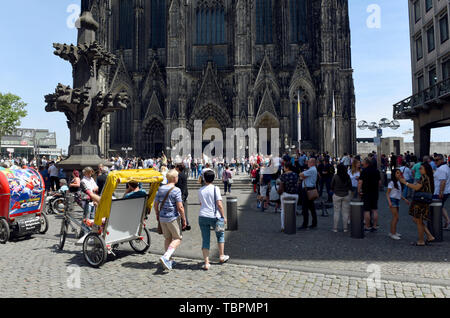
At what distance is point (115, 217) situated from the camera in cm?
562

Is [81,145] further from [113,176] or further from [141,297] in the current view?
[141,297]

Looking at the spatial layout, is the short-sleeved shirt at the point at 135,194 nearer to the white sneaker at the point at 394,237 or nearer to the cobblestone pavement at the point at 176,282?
the cobblestone pavement at the point at 176,282

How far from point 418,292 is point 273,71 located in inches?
1271

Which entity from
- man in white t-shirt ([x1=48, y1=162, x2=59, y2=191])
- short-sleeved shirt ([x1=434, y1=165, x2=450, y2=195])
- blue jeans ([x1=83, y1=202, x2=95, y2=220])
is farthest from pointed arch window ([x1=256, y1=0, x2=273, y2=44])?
blue jeans ([x1=83, y1=202, x2=95, y2=220])

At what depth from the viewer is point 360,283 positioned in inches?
181

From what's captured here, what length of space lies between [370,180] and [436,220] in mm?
1549

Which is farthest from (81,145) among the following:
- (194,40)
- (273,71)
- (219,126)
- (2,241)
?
(194,40)

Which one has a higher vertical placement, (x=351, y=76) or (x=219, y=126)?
(x=351, y=76)

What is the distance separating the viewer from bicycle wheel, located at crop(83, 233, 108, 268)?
5317 mm

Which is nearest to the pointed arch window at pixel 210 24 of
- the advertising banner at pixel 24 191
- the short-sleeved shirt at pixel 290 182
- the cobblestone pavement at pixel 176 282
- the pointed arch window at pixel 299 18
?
the pointed arch window at pixel 299 18

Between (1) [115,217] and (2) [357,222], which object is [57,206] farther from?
(2) [357,222]

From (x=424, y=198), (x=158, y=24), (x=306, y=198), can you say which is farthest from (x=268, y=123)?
(x=424, y=198)

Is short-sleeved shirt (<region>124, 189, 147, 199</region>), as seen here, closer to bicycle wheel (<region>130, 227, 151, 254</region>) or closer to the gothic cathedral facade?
bicycle wheel (<region>130, 227, 151, 254</region>)

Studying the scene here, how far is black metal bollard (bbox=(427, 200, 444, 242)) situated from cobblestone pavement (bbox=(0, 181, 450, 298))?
1.17 ft
